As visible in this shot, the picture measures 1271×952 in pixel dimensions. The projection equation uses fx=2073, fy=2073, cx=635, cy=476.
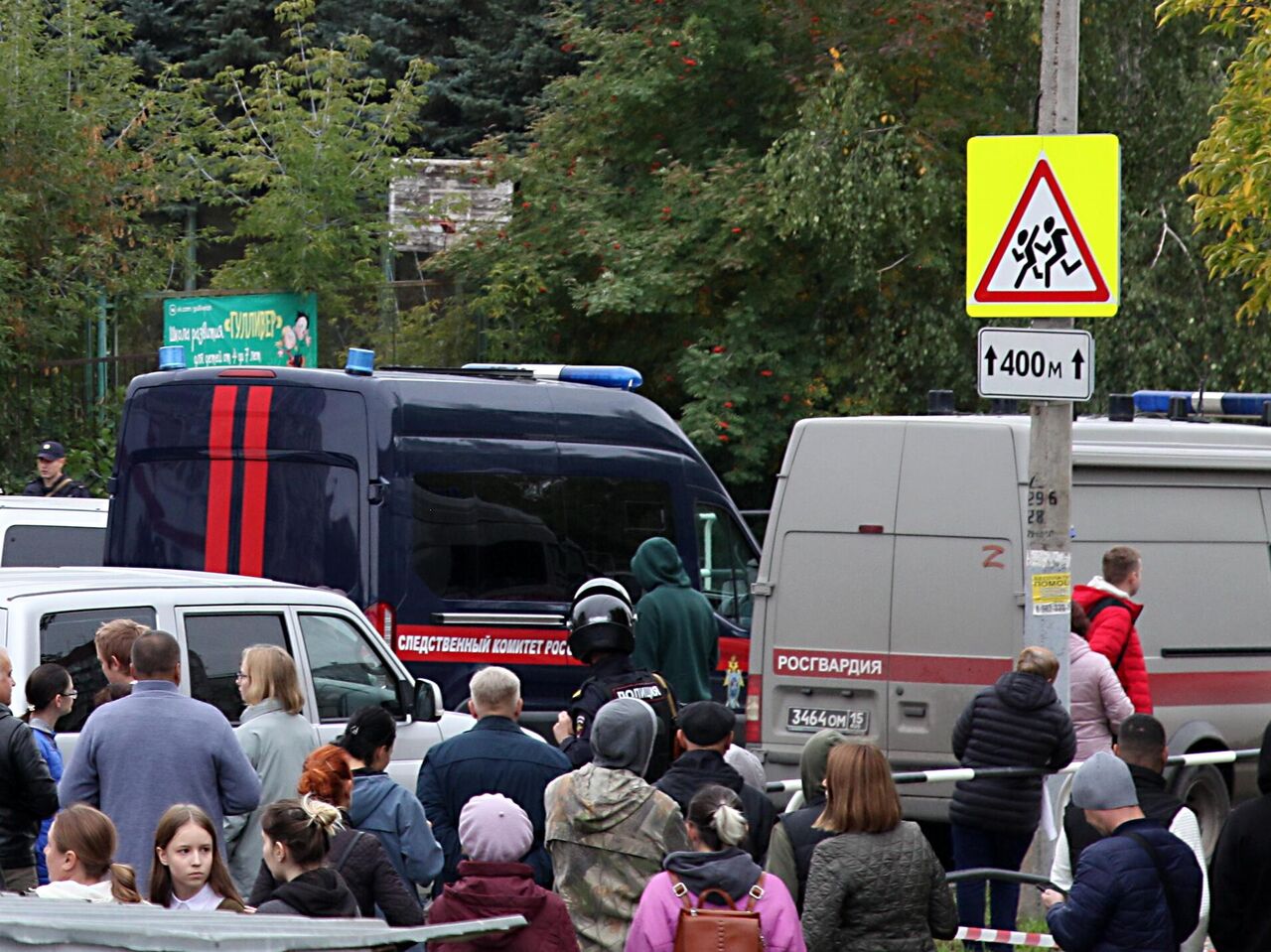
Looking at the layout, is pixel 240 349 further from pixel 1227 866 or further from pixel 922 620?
pixel 1227 866

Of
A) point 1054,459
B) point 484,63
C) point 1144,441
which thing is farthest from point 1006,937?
point 484,63

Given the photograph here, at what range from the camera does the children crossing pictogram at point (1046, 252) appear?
→ 8859mm

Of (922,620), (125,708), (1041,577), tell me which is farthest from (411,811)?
(922,620)

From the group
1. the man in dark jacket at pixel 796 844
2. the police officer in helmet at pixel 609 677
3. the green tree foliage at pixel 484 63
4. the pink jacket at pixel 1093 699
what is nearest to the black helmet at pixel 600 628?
the police officer in helmet at pixel 609 677

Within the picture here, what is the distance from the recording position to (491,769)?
276 inches

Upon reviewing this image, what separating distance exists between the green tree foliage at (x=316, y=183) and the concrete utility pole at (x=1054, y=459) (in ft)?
42.0

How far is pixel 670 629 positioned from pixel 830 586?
1327 millimetres

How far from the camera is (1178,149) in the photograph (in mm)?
20859

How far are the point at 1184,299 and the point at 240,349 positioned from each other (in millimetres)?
9286

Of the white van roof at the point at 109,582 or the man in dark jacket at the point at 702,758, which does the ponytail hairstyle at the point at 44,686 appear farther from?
the man in dark jacket at the point at 702,758

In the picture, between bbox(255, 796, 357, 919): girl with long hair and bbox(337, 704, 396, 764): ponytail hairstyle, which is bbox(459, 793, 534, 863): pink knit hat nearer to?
bbox(255, 796, 357, 919): girl with long hair

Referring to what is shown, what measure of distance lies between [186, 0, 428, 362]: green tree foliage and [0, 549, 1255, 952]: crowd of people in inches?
541

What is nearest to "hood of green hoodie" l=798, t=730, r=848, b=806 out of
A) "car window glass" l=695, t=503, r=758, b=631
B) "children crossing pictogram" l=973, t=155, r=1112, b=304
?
"children crossing pictogram" l=973, t=155, r=1112, b=304

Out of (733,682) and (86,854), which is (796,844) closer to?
(86,854)
